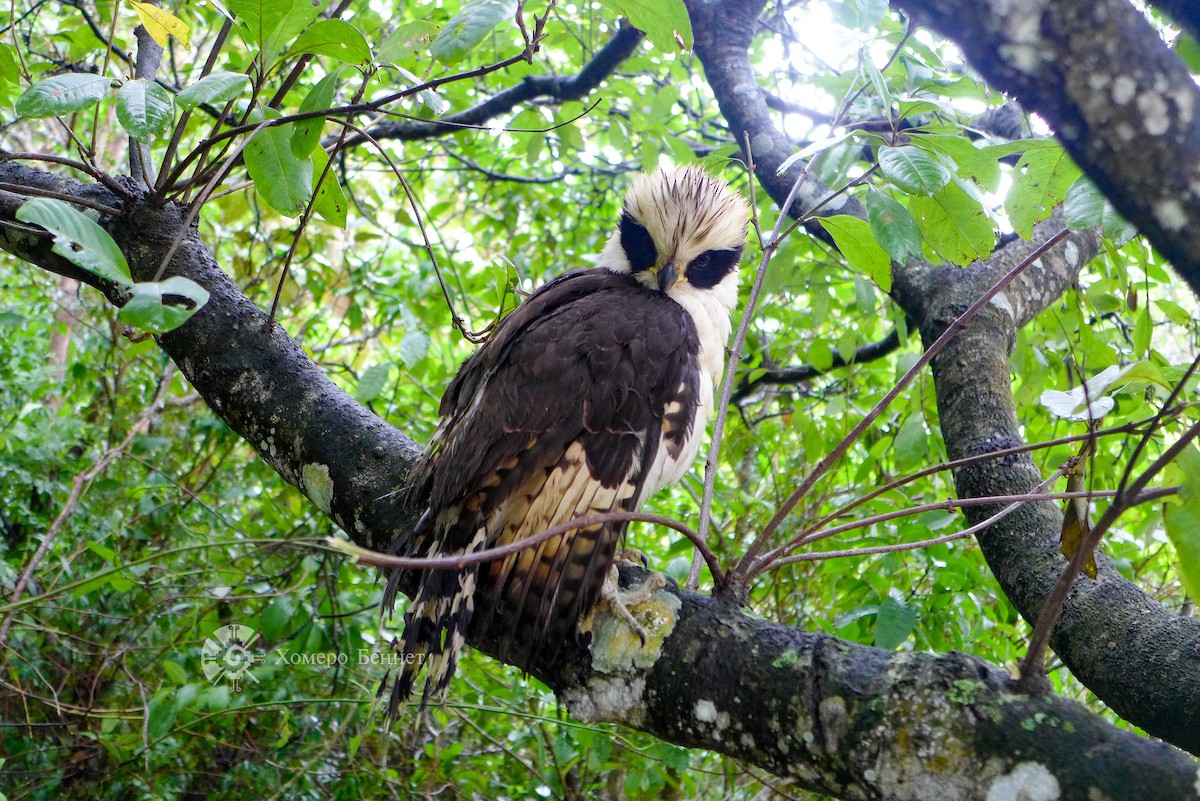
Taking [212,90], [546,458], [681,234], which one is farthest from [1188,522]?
[681,234]

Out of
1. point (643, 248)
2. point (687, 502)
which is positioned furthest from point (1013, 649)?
point (643, 248)

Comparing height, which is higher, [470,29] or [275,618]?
[470,29]

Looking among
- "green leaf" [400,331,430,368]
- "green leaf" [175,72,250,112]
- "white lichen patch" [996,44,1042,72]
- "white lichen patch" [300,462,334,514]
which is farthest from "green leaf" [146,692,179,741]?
"white lichen patch" [996,44,1042,72]

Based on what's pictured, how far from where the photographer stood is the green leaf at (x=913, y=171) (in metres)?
1.46

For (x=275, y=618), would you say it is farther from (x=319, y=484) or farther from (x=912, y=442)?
(x=912, y=442)

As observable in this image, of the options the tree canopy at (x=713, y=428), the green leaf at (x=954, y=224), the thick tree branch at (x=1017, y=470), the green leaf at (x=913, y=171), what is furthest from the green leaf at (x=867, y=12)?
the green leaf at (x=913, y=171)

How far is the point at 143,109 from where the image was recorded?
1.27 m

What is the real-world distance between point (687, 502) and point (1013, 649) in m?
1.56

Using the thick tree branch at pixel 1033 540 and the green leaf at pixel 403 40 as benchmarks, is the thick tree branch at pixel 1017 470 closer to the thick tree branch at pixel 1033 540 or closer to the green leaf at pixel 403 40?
the thick tree branch at pixel 1033 540

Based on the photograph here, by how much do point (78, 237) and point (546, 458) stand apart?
98cm

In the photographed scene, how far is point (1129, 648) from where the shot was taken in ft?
4.98

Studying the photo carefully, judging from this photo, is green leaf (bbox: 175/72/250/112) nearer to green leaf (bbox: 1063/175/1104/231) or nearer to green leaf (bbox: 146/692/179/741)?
green leaf (bbox: 1063/175/1104/231)

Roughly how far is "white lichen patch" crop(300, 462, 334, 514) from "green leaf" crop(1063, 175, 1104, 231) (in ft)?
5.14

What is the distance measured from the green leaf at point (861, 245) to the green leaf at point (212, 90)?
1.06 m
